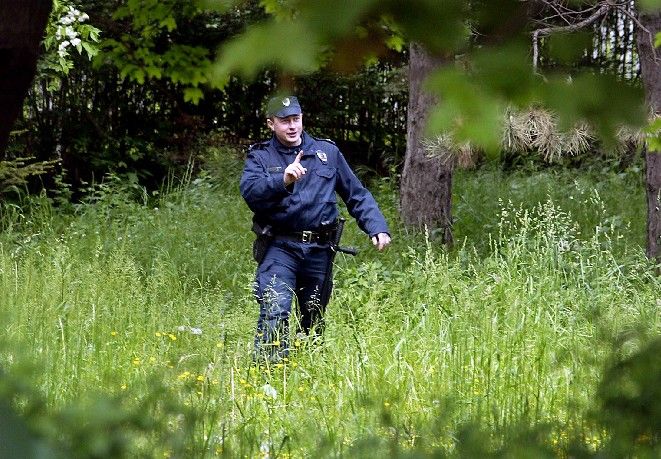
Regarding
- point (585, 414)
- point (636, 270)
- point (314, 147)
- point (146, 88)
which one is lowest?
point (585, 414)

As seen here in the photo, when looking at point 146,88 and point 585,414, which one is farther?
point 146,88

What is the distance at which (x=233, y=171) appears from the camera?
13.2 m

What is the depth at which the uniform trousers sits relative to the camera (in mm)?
5270

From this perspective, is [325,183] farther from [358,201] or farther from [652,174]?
[652,174]

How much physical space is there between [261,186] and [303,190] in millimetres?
244

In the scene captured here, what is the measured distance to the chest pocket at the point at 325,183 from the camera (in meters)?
5.66

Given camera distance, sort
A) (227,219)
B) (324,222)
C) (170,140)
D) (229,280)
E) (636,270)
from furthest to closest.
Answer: (170,140) → (227,219) → (229,280) → (636,270) → (324,222)

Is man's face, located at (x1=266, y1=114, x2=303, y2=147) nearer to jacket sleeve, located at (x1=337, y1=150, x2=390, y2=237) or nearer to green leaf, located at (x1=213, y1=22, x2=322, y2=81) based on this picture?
jacket sleeve, located at (x1=337, y1=150, x2=390, y2=237)

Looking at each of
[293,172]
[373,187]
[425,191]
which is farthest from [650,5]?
[373,187]

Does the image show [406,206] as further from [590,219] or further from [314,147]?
[314,147]

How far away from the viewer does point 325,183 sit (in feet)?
18.8

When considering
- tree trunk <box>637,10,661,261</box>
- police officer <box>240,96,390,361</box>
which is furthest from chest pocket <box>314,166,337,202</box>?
tree trunk <box>637,10,661,261</box>

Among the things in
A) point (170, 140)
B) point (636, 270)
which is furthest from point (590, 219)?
point (170, 140)

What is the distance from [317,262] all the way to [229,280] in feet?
7.93
